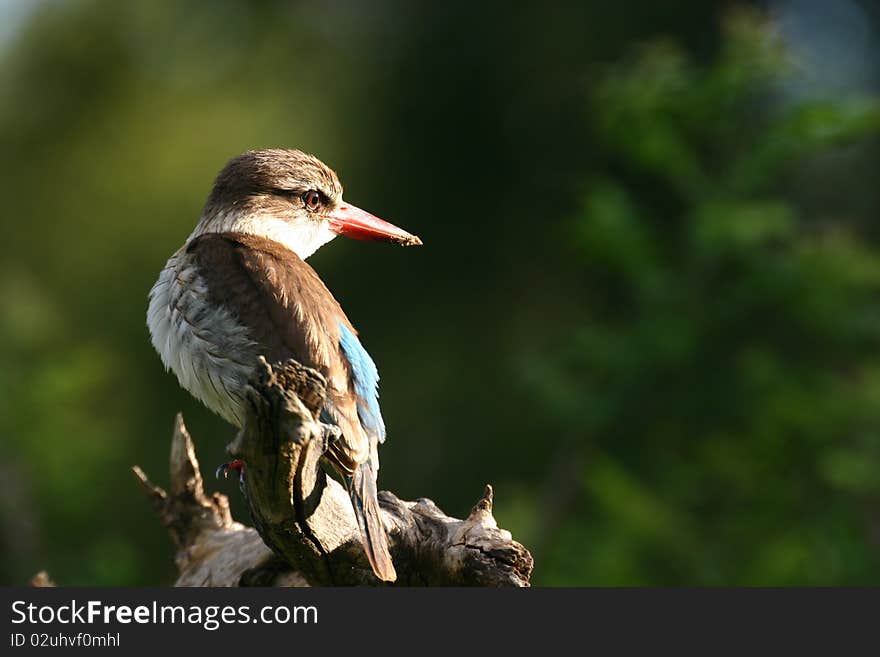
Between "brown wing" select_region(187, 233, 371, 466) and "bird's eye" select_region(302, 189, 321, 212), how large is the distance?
1.61 feet

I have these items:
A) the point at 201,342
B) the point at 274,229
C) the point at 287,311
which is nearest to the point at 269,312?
the point at 287,311

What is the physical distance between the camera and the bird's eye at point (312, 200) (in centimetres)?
509

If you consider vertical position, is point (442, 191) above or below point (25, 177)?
above

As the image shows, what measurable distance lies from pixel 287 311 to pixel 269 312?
0.22 ft

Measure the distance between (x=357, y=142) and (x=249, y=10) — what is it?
176 cm

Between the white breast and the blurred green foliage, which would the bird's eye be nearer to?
the white breast

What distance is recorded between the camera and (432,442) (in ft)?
27.4

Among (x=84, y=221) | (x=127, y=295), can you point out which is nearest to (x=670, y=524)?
(x=127, y=295)

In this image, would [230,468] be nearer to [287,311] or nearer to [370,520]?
[287,311]

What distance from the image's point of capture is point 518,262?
8680 millimetres

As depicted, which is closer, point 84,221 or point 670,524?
point 670,524

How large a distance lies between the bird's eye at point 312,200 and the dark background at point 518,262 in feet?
6.89

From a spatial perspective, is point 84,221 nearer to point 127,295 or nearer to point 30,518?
point 127,295

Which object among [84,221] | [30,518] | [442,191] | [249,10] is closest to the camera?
[30,518]
